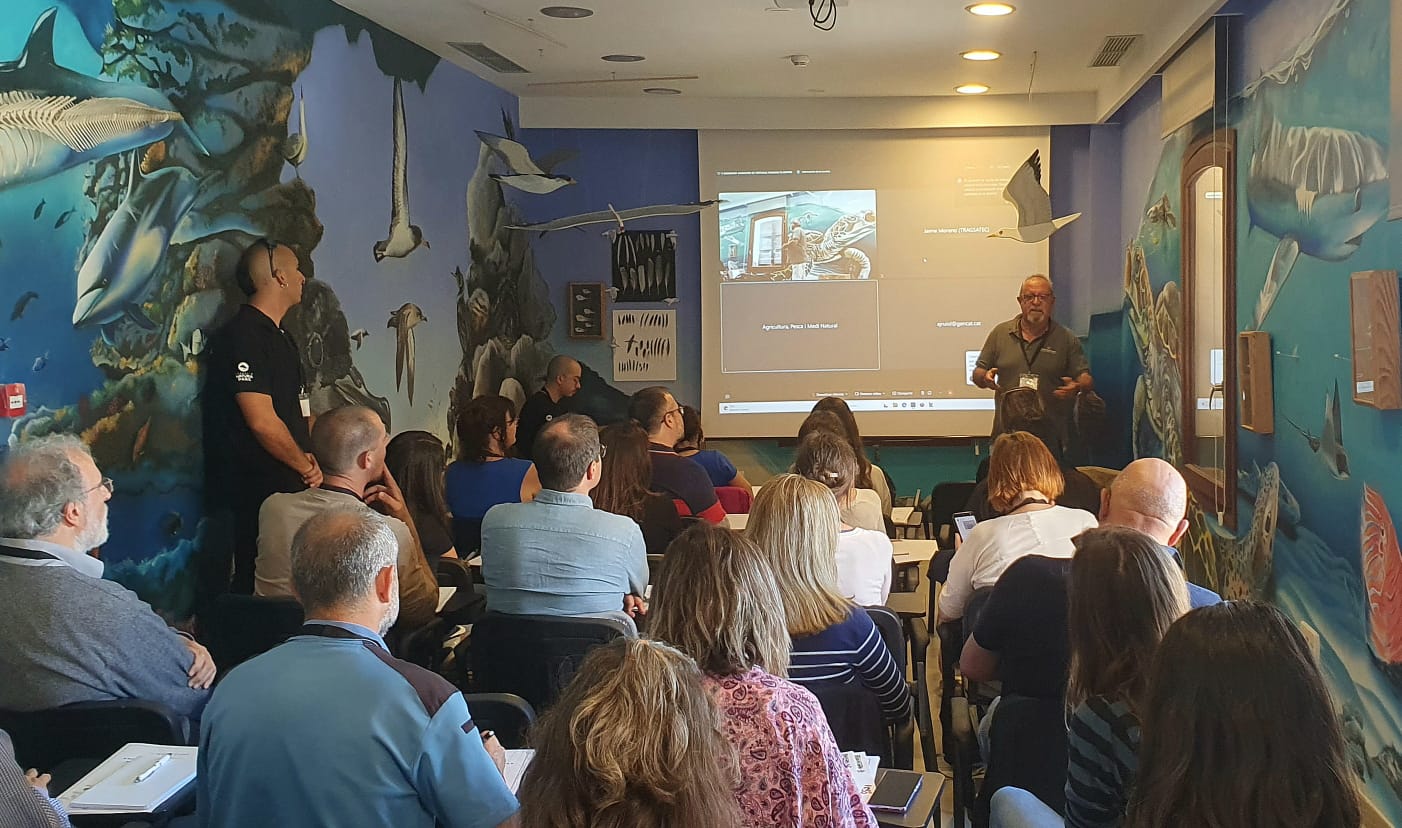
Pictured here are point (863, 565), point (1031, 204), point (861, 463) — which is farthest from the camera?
point (1031, 204)

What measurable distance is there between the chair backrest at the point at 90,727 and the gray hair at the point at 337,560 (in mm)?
708

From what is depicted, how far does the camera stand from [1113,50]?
6809 millimetres

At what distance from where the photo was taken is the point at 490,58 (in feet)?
23.1

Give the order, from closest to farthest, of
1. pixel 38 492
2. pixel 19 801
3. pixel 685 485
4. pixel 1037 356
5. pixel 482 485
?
pixel 19 801 < pixel 38 492 < pixel 685 485 < pixel 482 485 < pixel 1037 356

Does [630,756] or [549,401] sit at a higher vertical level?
[549,401]

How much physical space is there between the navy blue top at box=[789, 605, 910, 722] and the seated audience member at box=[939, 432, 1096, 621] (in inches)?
26.3

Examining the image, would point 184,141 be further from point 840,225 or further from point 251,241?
point 840,225

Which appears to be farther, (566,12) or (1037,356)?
(1037,356)

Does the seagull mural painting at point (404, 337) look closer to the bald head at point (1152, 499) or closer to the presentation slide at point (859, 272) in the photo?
the presentation slide at point (859, 272)

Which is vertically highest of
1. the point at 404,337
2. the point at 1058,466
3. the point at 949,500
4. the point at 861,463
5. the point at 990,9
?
the point at 990,9

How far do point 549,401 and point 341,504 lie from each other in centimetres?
419

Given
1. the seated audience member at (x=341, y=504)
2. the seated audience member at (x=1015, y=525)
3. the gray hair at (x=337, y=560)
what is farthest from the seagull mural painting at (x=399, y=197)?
the gray hair at (x=337, y=560)

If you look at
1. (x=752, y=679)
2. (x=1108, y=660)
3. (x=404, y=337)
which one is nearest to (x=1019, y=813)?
(x=1108, y=660)

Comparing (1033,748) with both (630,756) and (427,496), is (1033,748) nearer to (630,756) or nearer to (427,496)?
(630,756)
